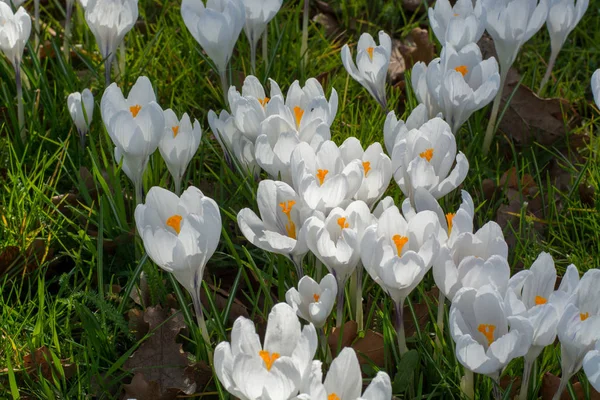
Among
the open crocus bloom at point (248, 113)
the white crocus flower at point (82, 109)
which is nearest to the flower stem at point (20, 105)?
the white crocus flower at point (82, 109)

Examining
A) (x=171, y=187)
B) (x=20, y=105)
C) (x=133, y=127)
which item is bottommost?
(x=171, y=187)

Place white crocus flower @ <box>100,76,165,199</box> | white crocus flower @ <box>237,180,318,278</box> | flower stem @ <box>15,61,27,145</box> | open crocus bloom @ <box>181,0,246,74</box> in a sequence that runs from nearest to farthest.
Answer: white crocus flower @ <box>237,180,318,278</box>, white crocus flower @ <box>100,76,165,199</box>, open crocus bloom @ <box>181,0,246,74</box>, flower stem @ <box>15,61,27,145</box>

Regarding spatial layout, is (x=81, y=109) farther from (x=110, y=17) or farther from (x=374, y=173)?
(x=374, y=173)

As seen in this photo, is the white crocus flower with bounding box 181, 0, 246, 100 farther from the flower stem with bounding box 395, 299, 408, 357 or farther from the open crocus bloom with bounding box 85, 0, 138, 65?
the flower stem with bounding box 395, 299, 408, 357

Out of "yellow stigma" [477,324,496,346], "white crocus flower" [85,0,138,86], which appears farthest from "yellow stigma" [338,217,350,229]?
"white crocus flower" [85,0,138,86]

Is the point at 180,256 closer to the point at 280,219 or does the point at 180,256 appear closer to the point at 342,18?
the point at 280,219

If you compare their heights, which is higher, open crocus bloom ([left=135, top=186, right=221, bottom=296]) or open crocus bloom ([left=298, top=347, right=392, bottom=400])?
open crocus bloom ([left=135, top=186, right=221, bottom=296])

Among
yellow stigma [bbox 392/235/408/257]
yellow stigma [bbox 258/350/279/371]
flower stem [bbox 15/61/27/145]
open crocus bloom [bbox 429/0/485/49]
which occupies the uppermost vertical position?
open crocus bloom [bbox 429/0/485/49]

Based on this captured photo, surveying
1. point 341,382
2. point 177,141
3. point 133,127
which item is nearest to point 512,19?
point 177,141

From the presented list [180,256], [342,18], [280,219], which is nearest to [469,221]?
[280,219]
